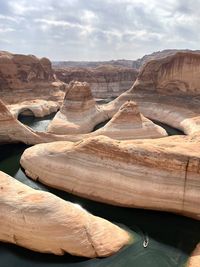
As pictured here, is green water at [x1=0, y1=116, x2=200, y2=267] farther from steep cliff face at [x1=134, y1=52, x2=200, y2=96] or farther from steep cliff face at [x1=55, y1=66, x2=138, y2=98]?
steep cliff face at [x1=55, y1=66, x2=138, y2=98]

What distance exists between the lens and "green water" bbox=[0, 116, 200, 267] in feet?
40.3

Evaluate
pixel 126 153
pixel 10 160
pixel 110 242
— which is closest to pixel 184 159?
pixel 126 153

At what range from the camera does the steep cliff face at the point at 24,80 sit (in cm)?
5094

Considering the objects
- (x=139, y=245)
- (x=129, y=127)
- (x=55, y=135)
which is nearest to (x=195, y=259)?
(x=139, y=245)

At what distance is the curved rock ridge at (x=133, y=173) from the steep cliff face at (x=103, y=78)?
57927mm

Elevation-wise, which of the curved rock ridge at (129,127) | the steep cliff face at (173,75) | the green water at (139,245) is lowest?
the green water at (139,245)

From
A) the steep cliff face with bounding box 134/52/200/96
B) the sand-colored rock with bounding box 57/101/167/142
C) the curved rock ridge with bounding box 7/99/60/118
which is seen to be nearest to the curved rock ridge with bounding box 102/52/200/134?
the steep cliff face with bounding box 134/52/200/96

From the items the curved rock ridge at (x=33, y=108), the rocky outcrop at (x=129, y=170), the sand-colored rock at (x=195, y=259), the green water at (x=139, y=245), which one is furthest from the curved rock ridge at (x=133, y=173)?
the curved rock ridge at (x=33, y=108)

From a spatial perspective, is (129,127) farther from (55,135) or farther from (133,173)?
(133,173)

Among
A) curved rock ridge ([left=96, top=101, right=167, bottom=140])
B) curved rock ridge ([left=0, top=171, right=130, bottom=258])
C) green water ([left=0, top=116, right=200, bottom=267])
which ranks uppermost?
curved rock ridge ([left=96, top=101, right=167, bottom=140])

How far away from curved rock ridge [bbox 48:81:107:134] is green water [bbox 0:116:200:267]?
50.8ft

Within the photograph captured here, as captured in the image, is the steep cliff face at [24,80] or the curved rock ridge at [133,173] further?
the steep cliff face at [24,80]

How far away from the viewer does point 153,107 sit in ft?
139

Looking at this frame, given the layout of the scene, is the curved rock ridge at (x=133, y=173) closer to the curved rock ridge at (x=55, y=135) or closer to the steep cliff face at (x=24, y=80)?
the curved rock ridge at (x=55, y=135)
